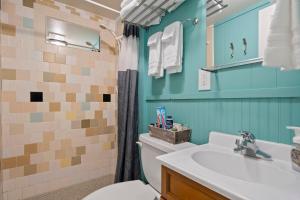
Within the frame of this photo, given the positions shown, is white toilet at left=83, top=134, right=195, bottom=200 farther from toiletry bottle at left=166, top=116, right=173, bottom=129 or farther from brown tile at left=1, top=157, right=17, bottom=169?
brown tile at left=1, top=157, right=17, bottom=169

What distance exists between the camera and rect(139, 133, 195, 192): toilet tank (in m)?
1.03

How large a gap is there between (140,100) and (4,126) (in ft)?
3.74

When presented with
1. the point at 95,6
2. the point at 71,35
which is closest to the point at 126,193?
the point at 71,35

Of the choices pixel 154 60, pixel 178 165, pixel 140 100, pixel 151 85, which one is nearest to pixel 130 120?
pixel 140 100

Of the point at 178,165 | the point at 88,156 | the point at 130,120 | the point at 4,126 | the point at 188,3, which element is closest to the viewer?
the point at 178,165

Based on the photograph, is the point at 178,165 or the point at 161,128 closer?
the point at 178,165

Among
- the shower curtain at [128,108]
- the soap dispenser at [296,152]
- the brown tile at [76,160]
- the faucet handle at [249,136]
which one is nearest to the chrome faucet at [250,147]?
the faucet handle at [249,136]

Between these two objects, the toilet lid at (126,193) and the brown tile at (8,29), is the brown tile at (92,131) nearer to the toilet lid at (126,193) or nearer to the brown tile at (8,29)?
the toilet lid at (126,193)

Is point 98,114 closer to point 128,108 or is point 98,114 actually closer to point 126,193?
point 128,108

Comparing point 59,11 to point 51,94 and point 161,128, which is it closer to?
point 51,94

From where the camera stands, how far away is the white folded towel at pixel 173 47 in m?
1.17

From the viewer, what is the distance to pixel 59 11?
1583 mm

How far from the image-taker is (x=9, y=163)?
4.46 feet

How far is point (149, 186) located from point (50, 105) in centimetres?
114
